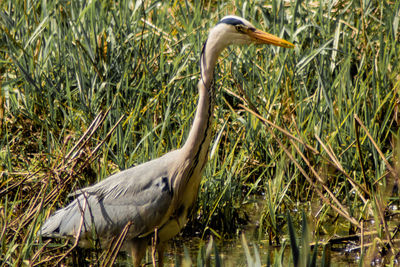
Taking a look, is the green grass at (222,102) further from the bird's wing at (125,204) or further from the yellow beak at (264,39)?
the yellow beak at (264,39)

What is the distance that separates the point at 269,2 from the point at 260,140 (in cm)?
145

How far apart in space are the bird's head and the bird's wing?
67cm

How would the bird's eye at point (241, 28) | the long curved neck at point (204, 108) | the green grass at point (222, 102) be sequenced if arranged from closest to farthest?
the long curved neck at point (204, 108) → the bird's eye at point (241, 28) → the green grass at point (222, 102)

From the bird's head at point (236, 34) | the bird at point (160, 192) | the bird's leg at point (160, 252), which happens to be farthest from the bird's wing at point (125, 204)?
the bird's head at point (236, 34)

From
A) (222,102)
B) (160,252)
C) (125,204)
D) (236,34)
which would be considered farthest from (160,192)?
(222,102)

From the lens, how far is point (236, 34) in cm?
338

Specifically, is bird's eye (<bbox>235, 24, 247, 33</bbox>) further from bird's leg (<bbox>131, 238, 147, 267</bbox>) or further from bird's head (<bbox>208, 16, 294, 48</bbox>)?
bird's leg (<bbox>131, 238, 147, 267</bbox>)

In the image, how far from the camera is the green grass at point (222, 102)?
12.8 feet

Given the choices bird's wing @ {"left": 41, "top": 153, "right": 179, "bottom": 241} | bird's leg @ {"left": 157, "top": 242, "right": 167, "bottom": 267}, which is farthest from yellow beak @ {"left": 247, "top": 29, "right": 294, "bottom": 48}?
bird's leg @ {"left": 157, "top": 242, "right": 167, "bottom": 267}

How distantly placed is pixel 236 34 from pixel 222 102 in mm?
1139

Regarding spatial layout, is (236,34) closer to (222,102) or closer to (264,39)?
(264,39)

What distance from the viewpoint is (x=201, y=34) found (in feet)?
15.8

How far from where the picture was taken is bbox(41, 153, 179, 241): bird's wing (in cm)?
336

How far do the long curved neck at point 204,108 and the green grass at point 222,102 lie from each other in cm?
50
